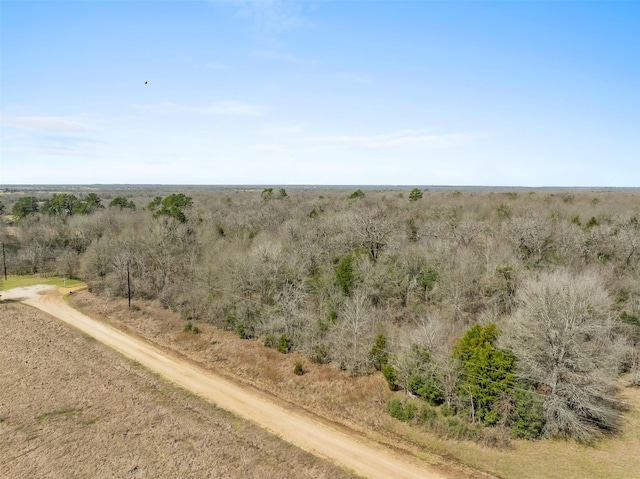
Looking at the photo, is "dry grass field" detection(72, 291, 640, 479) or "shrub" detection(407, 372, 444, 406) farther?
"shrub" detection(407, 372, 444, 406)

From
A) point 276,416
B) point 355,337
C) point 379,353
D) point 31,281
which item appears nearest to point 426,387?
point 379,353

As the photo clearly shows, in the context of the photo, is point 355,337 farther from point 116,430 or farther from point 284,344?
point 116,430

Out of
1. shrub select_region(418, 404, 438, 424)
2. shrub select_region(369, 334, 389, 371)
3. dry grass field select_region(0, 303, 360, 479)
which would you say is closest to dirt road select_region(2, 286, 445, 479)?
dry grass field select_region(0, 303, 360, 479)

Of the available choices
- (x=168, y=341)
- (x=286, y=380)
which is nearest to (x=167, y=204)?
(x=168, y=341)

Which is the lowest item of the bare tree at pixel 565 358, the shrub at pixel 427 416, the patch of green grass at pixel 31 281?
the patch of green grass at pixel 31 281

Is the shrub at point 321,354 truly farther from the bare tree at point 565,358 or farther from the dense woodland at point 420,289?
the bare tree at point 565,358

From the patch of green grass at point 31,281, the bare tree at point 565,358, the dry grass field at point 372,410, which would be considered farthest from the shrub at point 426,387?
the patch of green grass at point 31,281

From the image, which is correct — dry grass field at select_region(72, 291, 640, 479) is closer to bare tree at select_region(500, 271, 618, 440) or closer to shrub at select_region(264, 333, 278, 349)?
shrub at select_region(264, 333, 278, 349)
